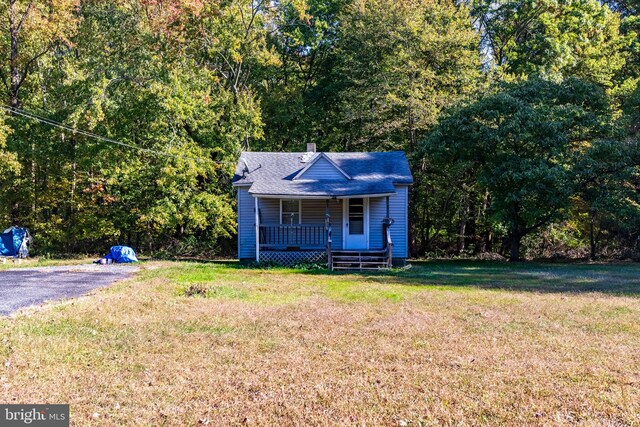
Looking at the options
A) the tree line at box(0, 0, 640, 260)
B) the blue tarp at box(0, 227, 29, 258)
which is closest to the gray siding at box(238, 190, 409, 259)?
the tree line at box(0, 0, 640, 260)

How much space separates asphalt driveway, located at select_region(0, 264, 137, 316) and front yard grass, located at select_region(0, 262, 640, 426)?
768mm

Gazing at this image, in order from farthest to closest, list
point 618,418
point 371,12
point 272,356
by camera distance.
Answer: point 371,12 < point 272,356 < point 618,418

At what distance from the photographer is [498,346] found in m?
6.06

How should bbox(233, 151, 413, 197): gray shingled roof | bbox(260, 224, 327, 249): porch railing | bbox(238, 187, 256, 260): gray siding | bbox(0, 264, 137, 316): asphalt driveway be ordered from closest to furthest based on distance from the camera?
bbox(0, 264, 137, 316): asphalt driveway < bbox(233, 151, 413, 197): gray shingled roof < bbox(260, 224, 327, 249): porch railing < bbox(238, 187, 256, 260): gray siding

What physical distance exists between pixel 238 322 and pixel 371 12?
20642 mm

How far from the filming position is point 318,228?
18.1 metres

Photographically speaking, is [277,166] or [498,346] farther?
[277,166]

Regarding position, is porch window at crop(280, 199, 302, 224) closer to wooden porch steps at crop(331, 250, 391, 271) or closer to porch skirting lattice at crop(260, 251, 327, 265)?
porch skirting lattice at crop(260, 251, 327, 265)

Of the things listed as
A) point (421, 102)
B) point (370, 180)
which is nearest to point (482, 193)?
point (421, 102)

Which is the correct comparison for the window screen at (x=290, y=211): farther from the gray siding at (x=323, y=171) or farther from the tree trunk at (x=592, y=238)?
the tree trunk at (x=592, y=238)

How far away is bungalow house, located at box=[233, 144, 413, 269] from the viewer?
57.6 ft

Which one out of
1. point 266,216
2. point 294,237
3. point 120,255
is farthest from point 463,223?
point 120,255

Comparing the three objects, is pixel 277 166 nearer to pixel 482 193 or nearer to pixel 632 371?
pixel 482 193

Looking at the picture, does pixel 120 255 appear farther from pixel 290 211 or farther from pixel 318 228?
pixel 318 228
